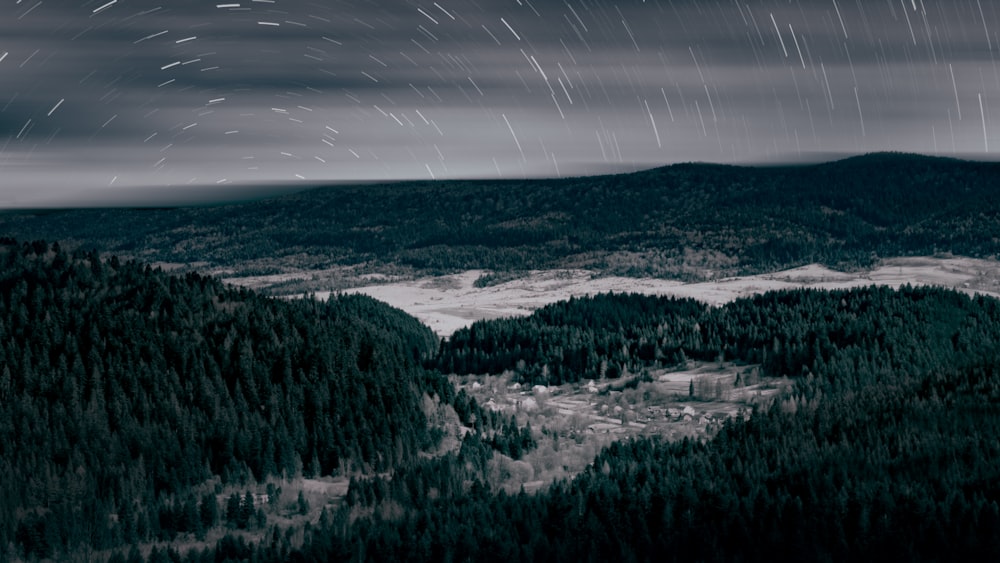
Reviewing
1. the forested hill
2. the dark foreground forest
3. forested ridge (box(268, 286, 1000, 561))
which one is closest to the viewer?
forested ridge (box(268, 286, 1000, 561))

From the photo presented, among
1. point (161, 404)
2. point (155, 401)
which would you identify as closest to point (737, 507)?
point (161, 404)

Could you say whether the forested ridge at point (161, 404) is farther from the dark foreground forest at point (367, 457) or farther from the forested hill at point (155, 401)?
the dark foreground forest at point (367, 457)

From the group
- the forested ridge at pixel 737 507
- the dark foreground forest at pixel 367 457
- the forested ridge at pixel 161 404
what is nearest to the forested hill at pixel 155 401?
the forested ridge at pixel 161 404

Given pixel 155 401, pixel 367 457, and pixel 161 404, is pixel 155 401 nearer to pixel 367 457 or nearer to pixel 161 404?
pixel 161 404

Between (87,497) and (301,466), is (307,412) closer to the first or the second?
(301,466)

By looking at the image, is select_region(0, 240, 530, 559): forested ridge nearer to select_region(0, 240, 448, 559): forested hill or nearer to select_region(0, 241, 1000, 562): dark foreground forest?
select_region(0, 240, 448, 559): forested hill

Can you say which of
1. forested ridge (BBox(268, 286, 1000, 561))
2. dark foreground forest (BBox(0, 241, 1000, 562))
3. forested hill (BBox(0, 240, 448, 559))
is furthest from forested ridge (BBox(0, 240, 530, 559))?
A: forested ridge (BBox(268, 286, 1000, 561))
